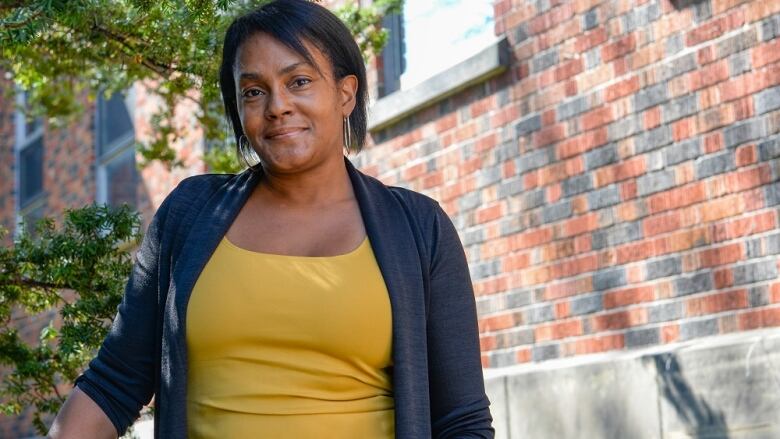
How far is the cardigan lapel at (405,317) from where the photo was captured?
2393 mm

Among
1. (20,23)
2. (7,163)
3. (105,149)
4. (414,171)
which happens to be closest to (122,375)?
(20,23)

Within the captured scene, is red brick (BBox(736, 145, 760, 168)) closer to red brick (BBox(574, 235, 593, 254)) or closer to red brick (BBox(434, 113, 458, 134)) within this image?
red brick (BBox(574, 235, 593, 254))

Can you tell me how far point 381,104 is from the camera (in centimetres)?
755

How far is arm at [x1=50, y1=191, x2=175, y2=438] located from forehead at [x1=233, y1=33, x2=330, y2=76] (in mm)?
430

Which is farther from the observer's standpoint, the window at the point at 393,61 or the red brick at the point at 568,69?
the window at the point at 393,61

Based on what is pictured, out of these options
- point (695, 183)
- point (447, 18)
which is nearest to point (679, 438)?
point (695, 183)

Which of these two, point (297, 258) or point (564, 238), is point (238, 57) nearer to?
point (297, 258)

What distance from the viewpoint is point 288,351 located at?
2.36 metres

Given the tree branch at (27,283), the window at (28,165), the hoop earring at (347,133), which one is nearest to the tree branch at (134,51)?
the tree branch at (27,283)

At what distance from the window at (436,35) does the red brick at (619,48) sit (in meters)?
0.96

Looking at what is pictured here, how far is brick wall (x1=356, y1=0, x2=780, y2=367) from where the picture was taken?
16.9 ft

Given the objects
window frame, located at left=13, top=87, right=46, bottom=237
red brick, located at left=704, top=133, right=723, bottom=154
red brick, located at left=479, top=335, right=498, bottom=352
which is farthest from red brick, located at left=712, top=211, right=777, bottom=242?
window frame, located at left=13, top=87, right=46, bottom=237

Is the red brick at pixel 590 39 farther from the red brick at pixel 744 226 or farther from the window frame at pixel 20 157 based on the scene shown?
the window frame at pixel 20 157

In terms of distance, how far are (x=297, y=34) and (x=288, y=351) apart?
1.95 ft
